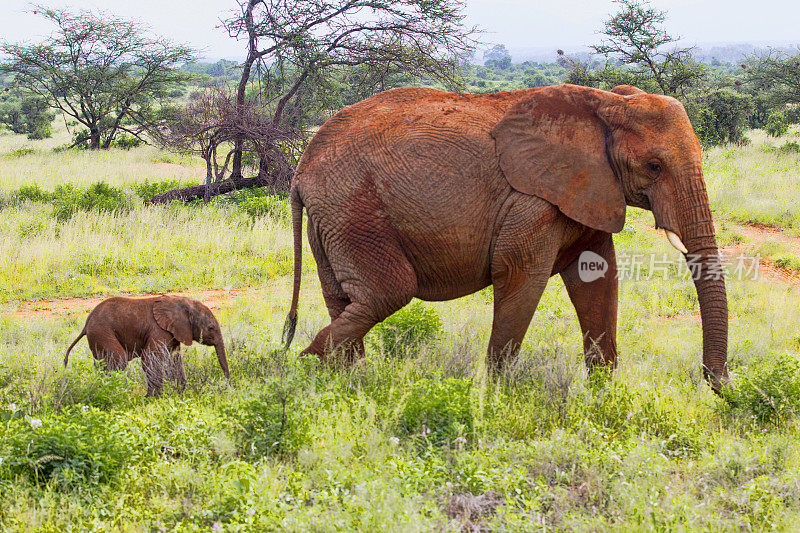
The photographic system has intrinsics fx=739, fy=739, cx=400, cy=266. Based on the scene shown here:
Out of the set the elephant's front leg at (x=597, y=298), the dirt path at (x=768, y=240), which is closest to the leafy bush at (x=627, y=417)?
the elephant's front leg at (x=597, y=298)

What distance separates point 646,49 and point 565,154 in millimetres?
24801

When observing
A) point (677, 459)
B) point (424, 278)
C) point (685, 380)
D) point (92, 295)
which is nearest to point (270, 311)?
point (92, 295)

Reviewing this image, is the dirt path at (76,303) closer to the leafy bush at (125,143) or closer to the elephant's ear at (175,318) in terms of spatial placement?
the elephant's ear at (175,318)

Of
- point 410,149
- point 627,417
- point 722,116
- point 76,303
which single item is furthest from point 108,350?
point 722,116

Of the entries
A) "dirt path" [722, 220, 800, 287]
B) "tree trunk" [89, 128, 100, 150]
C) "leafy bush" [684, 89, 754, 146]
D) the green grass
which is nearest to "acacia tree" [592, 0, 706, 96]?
"leafy bush" [684, 89, 754, 146]

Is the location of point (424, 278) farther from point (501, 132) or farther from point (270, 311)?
point (270, 311)

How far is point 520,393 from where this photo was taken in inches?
214

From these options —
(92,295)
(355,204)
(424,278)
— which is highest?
(355,204)

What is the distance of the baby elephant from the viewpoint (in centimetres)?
565

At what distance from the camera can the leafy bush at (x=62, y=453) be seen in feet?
13.0

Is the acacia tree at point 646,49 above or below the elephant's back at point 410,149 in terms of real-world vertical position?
above

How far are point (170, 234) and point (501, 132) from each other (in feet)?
24.3

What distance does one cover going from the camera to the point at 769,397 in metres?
5.07

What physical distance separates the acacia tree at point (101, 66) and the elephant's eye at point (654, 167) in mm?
24282
